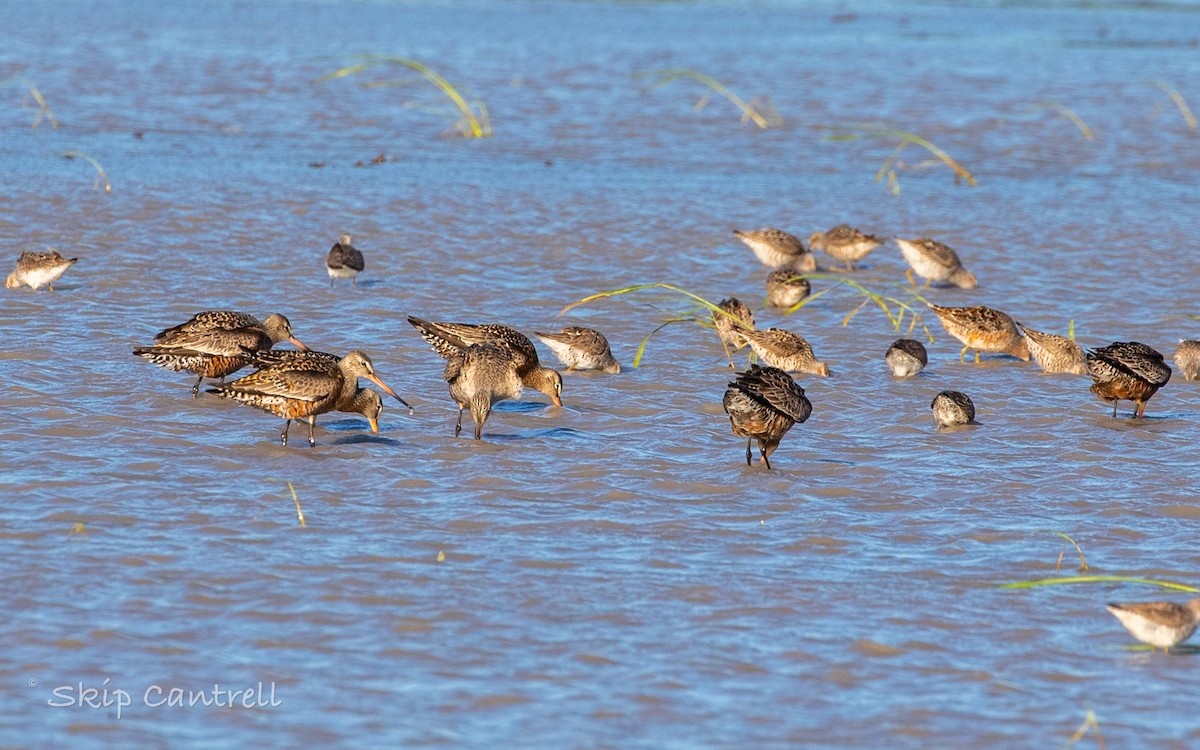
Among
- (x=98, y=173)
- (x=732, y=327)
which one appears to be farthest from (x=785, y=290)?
(x=98, y=173)

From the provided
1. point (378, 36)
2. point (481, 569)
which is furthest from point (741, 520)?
point (378, 36)

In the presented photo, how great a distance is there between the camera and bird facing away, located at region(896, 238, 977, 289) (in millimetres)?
14938

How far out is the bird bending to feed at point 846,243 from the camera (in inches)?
625

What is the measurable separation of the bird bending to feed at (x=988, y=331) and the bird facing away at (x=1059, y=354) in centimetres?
38

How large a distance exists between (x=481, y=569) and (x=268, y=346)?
3966 mm

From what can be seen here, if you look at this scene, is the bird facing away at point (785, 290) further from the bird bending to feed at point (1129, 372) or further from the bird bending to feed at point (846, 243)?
the bird bending to feed at point (1129, 372)

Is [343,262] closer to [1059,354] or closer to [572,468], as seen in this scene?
[572,468]

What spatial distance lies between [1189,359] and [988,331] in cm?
151

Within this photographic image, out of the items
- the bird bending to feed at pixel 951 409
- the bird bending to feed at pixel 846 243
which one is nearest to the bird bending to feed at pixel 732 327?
the bird bending to feed at pixel 951 409

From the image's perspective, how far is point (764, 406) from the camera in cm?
912

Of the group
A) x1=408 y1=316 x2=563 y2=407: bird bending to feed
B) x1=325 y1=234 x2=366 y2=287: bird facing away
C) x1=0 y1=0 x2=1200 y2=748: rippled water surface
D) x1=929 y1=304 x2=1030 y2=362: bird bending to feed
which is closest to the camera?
x1=0 y1=0 x2=1200 y2=748: rippled water surface

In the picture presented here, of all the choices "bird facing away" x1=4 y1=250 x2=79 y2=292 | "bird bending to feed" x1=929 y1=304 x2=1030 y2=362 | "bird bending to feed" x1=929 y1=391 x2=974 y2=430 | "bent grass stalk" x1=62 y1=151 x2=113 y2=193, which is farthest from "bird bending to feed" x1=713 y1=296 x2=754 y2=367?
"bent grass stalk" x1=62 y1=151 x2=113 y2=193

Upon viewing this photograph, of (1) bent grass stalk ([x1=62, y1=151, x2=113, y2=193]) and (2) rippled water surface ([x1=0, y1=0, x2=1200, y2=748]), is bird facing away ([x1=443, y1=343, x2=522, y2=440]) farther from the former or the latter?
(1) bent grass stalk ([x1=62, y1=151, x2=113, y2=193])

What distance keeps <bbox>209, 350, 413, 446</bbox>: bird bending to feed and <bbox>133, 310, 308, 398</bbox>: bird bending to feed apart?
658 millimetres
